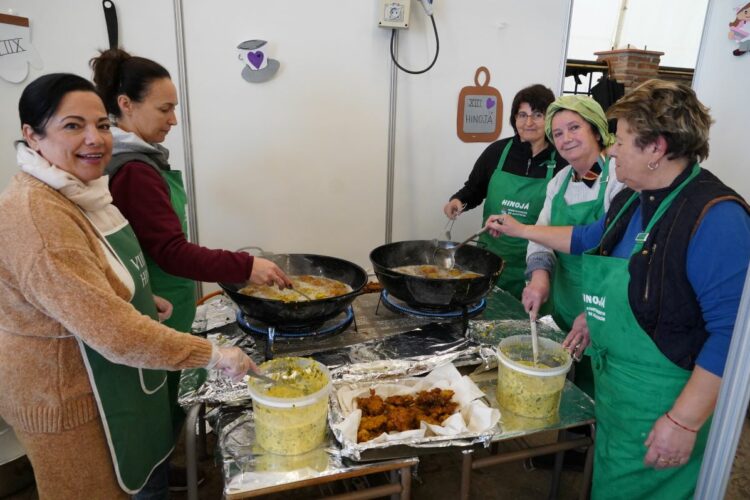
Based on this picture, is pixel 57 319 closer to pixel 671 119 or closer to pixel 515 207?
pixel 671 119

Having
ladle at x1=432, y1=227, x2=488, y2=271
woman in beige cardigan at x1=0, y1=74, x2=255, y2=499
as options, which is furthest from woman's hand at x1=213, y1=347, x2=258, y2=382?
ladle at x1=432, y1=227, x2=488, y2=271

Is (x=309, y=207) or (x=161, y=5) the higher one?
(x=161, y=5)

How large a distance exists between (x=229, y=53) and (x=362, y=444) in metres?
2.29

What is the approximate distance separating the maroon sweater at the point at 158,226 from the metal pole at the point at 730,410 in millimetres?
1383

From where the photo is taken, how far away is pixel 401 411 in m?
1.46

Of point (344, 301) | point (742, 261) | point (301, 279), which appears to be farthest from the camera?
point (301, 279)

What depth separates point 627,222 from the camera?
1.48 meters

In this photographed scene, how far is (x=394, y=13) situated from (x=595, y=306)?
2.19 metres

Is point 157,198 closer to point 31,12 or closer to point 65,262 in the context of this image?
point 65,262

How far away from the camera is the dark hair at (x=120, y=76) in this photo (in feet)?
5.25

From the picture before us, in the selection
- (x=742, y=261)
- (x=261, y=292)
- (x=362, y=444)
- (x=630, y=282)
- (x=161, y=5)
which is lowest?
(x=362, y=444)

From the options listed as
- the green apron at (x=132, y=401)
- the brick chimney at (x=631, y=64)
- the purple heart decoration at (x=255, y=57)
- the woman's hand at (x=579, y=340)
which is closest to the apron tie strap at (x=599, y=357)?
the woman's hand at (x=579, y=340)

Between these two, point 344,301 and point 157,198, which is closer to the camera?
point 157,198

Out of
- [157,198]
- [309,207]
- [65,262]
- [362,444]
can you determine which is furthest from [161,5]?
[362,444]
